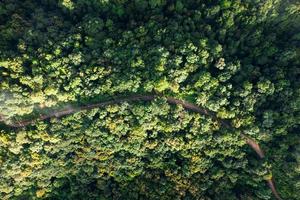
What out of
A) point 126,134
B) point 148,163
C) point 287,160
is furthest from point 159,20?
point 287,160

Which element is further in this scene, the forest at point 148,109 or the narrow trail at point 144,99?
the narrow trail at point 144,99

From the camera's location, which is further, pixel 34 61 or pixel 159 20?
pixel 159 20

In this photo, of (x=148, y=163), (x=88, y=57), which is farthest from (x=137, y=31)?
(x=148, y=163)

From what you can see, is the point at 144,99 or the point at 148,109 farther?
the point at 144,99

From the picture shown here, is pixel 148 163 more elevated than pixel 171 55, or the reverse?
pixel 171 55

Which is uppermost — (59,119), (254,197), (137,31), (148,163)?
(137,31)

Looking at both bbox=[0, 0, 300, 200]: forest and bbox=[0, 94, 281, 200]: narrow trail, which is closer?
bbox=[0, 0, 300, 200]: forest

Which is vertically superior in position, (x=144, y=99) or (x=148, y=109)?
(x=144, y=99)

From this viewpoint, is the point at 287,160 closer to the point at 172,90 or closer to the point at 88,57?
the point at 172,90
